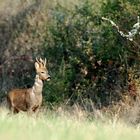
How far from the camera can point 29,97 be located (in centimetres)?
1706

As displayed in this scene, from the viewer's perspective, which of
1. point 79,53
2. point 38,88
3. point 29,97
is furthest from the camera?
point 79,53

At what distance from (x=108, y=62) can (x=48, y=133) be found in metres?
13.5

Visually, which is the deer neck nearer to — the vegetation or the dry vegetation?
the dry vegetation

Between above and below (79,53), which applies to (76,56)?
below

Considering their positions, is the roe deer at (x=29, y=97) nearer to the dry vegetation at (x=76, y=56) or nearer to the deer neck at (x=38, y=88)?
the deer neck at (x=38, y=88)

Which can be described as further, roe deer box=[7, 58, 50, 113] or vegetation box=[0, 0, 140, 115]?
vegetation box=[0, 0, 140, 115]

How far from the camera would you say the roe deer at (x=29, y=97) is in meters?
16.8

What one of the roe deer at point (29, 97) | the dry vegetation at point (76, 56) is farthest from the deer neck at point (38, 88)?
the dry vegetation at point (76, 56)

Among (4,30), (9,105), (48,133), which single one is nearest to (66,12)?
(4,30)

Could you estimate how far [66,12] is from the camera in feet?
77.0

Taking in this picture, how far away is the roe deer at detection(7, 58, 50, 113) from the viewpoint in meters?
16.8

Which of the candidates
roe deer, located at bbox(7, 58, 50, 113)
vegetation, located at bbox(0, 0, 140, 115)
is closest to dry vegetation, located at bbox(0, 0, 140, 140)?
vegetation, located at bbox(0, 0, 140, 115)

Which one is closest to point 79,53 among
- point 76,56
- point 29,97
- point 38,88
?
point 76,56

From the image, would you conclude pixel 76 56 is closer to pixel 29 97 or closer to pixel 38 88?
pixel 38 88
